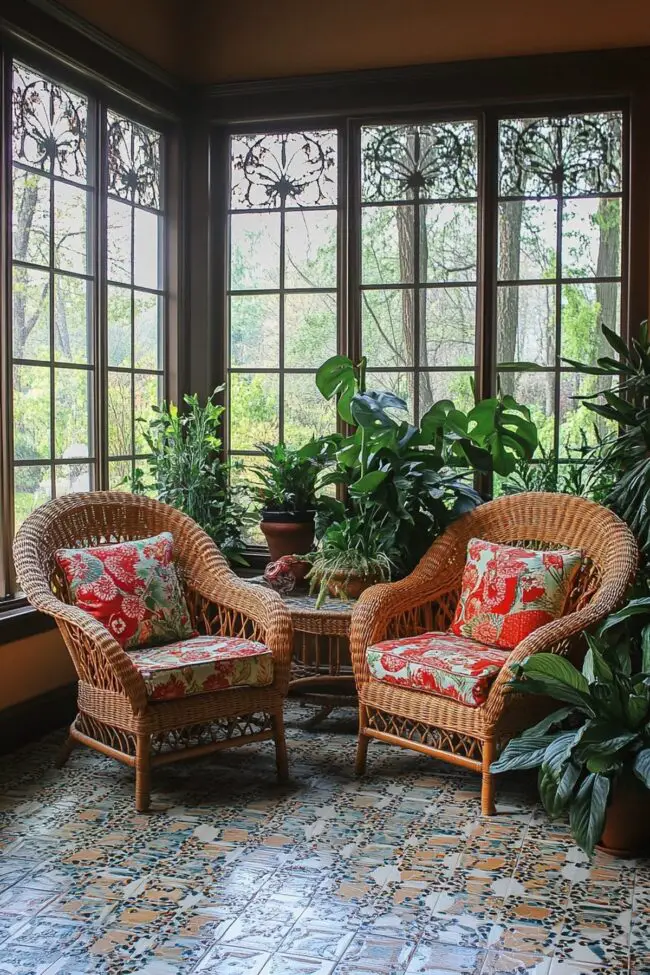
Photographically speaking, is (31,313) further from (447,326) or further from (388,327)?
(447,326)

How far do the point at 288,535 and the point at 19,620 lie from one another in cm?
126

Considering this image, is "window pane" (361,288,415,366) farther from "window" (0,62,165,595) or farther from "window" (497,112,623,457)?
"window" (0,62,165,595)

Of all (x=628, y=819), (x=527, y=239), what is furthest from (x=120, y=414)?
(x=628, y=819)

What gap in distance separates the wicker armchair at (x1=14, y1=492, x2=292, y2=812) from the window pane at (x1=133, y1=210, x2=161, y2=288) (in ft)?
4.26

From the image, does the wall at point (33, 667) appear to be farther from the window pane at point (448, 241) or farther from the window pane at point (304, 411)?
the window pane at point (448, 241)

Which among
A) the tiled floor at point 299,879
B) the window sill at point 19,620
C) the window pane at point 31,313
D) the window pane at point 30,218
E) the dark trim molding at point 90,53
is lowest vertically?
the tiled floor at point 299,879

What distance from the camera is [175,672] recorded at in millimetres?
3529

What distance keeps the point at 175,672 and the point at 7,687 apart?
93cm

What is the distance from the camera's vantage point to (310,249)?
5152 millimetres

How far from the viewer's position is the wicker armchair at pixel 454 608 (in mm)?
3531

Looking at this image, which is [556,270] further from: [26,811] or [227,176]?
[26,811]

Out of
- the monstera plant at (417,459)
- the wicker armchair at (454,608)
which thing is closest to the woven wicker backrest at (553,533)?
the wicker armchair at (454,608)

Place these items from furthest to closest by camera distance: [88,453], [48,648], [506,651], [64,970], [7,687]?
[88,453] < [48,648] < [7,687] < [506,651] < [64,970]

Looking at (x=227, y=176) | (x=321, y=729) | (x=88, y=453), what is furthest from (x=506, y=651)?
(x=227, y=176)
